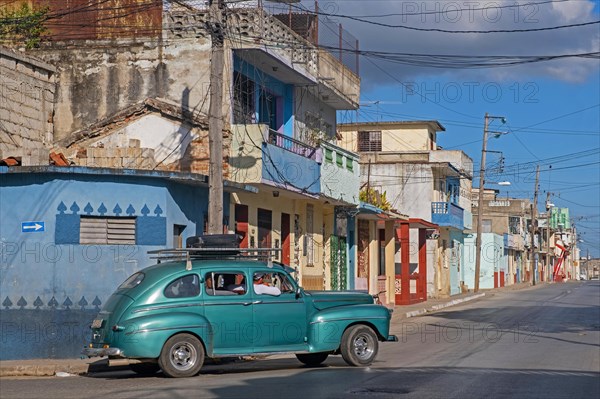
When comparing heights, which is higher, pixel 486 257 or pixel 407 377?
pixel 486 257

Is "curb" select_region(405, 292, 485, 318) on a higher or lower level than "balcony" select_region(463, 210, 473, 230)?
lower

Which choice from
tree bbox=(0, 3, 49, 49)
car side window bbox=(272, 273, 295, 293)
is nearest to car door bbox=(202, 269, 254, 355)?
car side window bbox=(272, 273, 295, 293)

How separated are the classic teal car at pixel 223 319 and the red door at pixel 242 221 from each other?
327 inches

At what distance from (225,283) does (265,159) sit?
8437 millimetres

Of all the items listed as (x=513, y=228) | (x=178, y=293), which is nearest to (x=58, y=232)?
(x=178, y=293)

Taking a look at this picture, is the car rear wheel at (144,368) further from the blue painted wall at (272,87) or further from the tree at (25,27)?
the tree at (25,27)

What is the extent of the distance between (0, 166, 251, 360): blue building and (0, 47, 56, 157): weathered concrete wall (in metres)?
3.06

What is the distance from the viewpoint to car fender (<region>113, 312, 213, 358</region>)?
46.8 ft

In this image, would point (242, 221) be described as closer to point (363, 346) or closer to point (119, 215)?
point (119, 215)

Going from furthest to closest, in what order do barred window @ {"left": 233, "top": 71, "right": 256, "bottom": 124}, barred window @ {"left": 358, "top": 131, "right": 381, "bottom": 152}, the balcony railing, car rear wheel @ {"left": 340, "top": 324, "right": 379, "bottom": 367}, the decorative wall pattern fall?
barred window @ {"left": 358, "top": 131, "right": 381, "bottom": 152}, barred window @ {"left": 233, "top": 71, "right": 256, "bottom": 124}, the balcony railing, the decorative wall pattern, car rear wheel @ {"left": 340, "top": 324, "right": 379, "bottom": 367}

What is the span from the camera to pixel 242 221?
24906 millimetres

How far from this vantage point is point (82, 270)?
18.8 meters

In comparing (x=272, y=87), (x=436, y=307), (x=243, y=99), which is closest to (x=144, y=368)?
(x=243, y=99)

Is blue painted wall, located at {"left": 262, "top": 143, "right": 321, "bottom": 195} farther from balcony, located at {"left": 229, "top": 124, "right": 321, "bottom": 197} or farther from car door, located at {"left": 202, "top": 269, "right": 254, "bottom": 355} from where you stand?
car door, located at {"left": 202, "top": 269, "right": 254, "bottom": 355}
